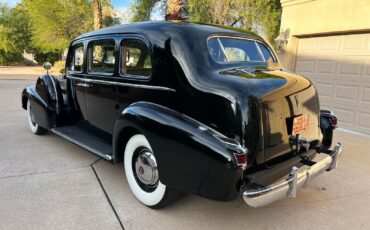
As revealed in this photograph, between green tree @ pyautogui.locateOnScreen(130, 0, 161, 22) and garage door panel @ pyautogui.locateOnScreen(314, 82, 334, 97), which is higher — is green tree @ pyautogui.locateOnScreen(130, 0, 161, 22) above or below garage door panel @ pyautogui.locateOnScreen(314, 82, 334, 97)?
above

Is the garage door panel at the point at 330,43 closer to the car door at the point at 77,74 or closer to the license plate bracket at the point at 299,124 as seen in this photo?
the license plate bracket at the point at 299,124

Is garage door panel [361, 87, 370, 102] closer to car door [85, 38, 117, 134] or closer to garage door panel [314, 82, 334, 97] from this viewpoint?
garage door panel [314, 82, 334, 97]

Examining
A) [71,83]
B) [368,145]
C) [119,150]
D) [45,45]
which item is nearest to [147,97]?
[119,150]

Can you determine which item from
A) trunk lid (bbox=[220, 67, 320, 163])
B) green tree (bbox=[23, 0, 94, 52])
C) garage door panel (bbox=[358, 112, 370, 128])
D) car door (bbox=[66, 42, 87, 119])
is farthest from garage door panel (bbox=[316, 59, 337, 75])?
green tree (bbox=[23, 0, 94, 52])

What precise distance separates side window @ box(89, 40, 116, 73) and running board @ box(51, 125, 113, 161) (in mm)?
899

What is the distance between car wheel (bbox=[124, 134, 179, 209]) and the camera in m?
3.10

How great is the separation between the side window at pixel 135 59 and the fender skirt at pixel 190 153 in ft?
1.77

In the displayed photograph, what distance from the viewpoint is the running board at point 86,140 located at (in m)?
3.67

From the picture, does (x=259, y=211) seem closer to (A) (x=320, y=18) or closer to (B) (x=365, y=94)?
(B) (x=365, y=94)

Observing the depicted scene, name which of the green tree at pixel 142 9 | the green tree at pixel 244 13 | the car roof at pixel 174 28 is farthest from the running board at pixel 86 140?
the green tree at pixel 142 9

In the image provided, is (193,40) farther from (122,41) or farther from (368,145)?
(368,145)

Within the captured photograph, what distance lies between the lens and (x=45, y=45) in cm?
2636

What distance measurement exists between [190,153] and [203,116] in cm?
38

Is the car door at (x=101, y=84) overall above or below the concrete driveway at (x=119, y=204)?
above
